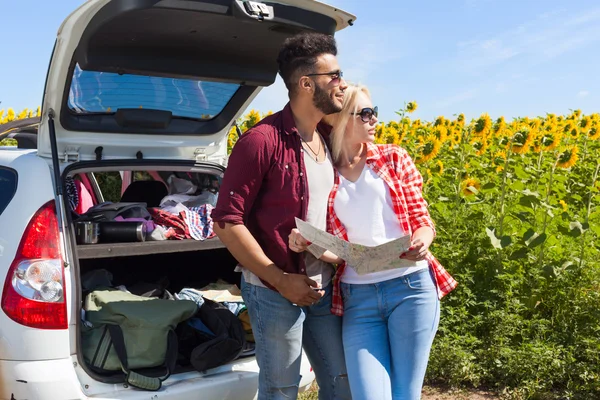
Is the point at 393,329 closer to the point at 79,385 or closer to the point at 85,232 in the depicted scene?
the point at 79,385

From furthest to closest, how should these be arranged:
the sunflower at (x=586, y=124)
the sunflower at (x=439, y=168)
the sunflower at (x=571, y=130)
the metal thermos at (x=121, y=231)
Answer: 1. the sunflower at (x=586, y=124)
2. the sunflower at (x=571, y=130)
3. the sunflower at (x=439, y=168)
4. the metal thermos at (x=121, y=231)

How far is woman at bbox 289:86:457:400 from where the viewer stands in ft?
9.40

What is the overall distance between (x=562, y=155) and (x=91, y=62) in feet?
13.3

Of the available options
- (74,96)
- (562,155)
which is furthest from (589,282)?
Answer: (74,96)

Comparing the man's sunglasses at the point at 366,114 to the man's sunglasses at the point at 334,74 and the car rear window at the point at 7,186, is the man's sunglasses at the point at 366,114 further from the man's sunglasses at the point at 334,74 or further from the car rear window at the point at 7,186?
the car rear window at the point at 7,186

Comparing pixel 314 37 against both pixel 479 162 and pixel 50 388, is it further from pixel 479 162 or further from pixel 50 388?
pixel 479 162

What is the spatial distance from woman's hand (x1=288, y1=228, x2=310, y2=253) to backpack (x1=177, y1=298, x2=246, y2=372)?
0.87 m

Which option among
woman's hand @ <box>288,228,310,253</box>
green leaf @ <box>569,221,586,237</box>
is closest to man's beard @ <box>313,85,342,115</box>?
woman's hand @ <box>288,228,310,253</box>

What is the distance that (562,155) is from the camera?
597 centimetres

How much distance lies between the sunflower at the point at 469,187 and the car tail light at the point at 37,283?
3.40 metres

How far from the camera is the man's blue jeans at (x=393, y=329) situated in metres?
2.87

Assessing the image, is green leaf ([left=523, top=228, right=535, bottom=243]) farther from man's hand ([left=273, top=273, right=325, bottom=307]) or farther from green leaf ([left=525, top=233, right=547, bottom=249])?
man's hand ([left=273, top=273, right=325, bottom=307])

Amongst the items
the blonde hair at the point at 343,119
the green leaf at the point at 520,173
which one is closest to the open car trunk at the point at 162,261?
the blonde hair at the point at 343,119

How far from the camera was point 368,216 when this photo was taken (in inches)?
115
